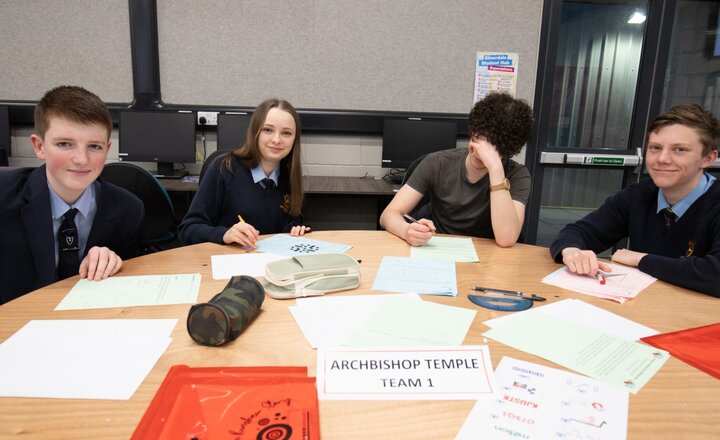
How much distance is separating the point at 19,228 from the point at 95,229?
0.18 meters

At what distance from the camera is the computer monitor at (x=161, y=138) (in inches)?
120

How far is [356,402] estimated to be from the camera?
65 centimetres

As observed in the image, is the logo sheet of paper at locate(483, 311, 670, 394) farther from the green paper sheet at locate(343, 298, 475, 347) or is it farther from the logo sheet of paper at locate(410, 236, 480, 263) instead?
the logo sheet of paper at locate(410, 236, 480, 263)

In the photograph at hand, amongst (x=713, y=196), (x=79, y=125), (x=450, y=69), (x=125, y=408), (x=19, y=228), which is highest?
(x=450, y=69)

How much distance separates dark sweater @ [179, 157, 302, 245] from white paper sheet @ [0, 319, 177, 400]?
852mm

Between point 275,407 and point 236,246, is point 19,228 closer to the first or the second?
point 236,246

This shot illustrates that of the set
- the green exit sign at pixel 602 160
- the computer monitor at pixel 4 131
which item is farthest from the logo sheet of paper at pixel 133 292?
the green exit sign at pixel 602 160

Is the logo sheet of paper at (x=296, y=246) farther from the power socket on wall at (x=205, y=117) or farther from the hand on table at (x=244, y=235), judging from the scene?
the power socket on wall at (x=205, y=117)

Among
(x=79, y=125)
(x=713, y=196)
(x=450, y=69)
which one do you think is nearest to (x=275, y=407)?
(x=79, y=125)

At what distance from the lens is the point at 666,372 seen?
0.74 m

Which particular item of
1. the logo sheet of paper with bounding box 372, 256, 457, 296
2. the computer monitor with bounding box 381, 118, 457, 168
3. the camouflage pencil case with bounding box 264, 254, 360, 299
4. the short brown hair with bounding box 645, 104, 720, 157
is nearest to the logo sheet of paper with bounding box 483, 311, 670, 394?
the logo sheet of paper with bounding box 372, 256, 457, 296

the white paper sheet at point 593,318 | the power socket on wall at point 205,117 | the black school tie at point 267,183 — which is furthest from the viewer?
the power socket on wall at point 205,117

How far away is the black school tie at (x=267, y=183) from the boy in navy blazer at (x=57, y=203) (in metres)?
0.64

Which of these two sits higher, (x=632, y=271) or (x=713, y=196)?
(x=713, y=196)
